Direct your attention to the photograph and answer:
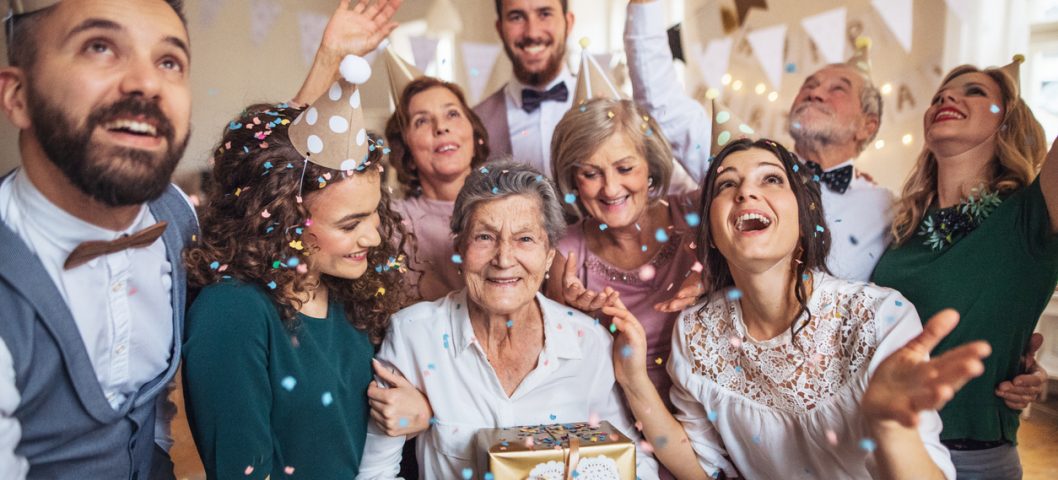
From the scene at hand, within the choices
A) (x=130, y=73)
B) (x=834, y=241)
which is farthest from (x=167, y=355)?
(x=834, y=241)

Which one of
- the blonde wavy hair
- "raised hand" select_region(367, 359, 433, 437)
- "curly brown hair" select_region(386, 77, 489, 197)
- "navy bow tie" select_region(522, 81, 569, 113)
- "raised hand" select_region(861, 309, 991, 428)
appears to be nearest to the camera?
"raised hand" select_region(861, 309, 991, 428)

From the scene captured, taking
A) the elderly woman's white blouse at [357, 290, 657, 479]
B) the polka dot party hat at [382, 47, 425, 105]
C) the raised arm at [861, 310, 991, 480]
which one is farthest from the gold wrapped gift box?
the polka dot party hat at [382, 47, 425, 105]

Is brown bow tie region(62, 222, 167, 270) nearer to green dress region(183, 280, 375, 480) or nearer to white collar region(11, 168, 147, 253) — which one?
white collar region(11, 168, 147, 253)

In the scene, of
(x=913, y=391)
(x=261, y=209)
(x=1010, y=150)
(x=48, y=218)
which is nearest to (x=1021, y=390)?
(x=1010, y=150)

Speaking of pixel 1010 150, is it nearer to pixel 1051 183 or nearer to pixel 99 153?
pixel 1051 183

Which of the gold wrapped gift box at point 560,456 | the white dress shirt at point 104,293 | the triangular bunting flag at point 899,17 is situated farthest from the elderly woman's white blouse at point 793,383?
the white dress shirt at point 104,293

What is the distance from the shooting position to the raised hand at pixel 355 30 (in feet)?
6.35

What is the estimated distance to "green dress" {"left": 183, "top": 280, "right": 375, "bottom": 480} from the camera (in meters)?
1.55

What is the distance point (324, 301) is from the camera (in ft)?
6.02

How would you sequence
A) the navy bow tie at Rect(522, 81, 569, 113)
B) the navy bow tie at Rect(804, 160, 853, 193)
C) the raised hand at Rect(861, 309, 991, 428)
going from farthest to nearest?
1. the navy bow tie at Rect(522, 81, 569, 113)
2. the navy bow tie at Rect(804, 160, 853, 193)
3. the raised hand at Rect(861, 309, 991, 428)

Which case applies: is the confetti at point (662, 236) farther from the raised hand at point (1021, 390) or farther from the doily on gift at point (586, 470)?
the raised hand at point (1021, 390)

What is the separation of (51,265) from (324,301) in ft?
2.02

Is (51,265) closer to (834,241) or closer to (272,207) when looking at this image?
(272,207)

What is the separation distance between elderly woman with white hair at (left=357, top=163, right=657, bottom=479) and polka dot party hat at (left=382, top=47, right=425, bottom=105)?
0.60 meters
